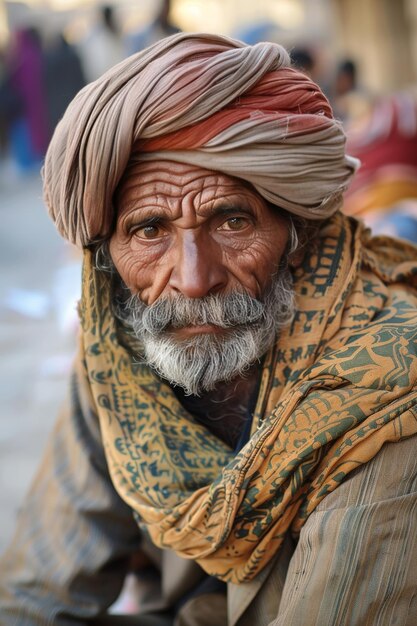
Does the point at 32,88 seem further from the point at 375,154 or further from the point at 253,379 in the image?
the point at 253,379

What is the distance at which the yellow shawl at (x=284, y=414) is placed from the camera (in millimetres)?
1888

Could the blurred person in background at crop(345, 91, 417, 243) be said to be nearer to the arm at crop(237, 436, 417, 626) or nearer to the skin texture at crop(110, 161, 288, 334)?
the skin texture at crop(110, 161, 288, 334)

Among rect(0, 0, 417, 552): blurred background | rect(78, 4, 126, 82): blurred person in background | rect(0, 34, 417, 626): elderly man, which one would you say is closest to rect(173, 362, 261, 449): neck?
rect(0, 34, 417, 626): elderly man

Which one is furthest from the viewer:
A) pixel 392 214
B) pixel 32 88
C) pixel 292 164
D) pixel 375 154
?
pixel 32 88

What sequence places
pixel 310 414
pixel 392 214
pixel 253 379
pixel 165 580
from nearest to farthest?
pixel 310 414
pixel 253 379
pixel 165 580
pixel 392 214

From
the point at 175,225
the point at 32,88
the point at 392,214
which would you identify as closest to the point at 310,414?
the point at 175,225

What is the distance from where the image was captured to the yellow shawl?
6.19 feet

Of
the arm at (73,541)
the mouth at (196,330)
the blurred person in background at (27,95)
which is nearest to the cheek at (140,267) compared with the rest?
the mouth at (196,330)

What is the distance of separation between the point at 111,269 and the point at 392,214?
2743 millimetres

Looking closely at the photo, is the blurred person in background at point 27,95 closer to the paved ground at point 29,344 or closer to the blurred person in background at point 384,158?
the paved ground at point 29,344

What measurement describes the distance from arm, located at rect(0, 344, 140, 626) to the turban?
579mm

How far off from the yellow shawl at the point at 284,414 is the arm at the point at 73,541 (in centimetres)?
24

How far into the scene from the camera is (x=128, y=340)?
2336mm

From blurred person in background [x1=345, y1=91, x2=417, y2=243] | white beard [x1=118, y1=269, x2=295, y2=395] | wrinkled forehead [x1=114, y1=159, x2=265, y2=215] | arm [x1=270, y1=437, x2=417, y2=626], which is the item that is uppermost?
wrinkled forehead [x1=114, y1=159, x2=265, y2=215]
